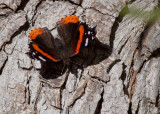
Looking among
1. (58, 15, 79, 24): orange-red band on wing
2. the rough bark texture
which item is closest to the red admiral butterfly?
(58, 15, 79, 24): orange-red band on wing

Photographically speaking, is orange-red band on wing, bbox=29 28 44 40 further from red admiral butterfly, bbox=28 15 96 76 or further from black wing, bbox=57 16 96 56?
black wing, bbox=57 16 96 56

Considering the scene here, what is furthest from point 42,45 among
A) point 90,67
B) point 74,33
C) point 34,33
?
point 90,67

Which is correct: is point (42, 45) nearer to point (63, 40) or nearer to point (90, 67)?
point (63, 40)

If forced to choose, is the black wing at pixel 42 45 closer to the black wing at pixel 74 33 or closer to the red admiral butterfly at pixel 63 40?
the red admiral butterfly at pixel 63 40

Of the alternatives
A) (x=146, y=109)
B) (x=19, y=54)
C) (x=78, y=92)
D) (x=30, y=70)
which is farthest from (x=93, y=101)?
(x=19, y=54)

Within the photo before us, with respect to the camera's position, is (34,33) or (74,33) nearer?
(34,33)

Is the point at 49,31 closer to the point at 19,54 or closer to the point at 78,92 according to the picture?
the point at 19,54

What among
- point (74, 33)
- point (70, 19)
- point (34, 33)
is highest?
point (70, 19)
